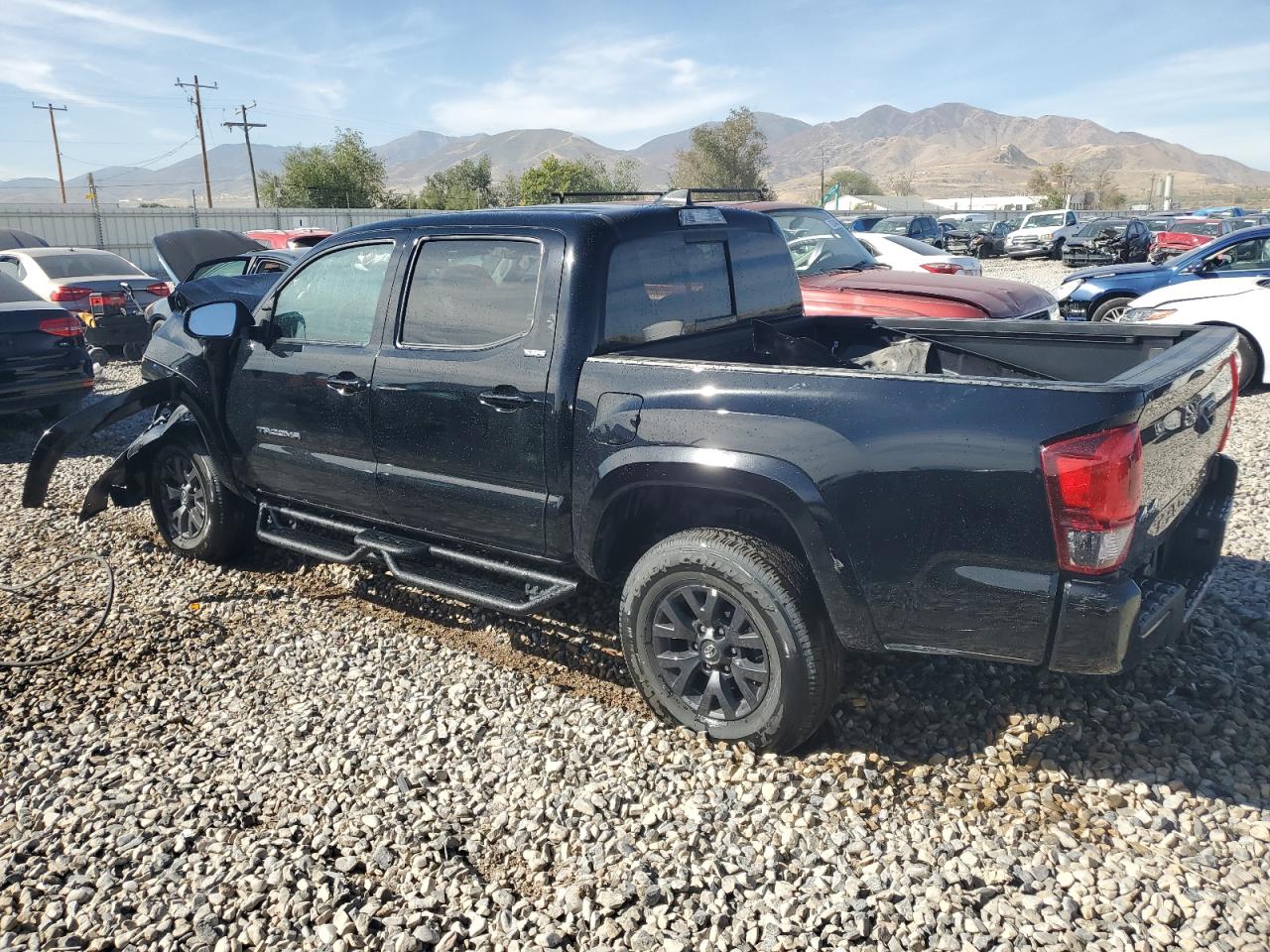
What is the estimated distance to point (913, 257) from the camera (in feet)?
41.3

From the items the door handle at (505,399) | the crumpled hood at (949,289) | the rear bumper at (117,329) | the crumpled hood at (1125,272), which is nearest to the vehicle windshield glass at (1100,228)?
the crumpled hood at (1125,272)

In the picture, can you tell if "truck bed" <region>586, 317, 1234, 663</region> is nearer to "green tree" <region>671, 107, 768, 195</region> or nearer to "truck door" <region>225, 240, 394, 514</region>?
"truck door" <region>225, 240, 394, 514</region>

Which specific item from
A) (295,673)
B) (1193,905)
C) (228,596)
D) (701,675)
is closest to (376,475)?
(295,673)

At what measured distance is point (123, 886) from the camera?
9.45ft

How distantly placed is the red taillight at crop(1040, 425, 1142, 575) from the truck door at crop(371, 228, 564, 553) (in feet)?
5.95

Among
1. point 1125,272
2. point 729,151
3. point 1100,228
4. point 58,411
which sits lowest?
point 58,411

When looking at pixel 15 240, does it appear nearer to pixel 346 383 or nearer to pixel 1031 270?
pixel 346 383

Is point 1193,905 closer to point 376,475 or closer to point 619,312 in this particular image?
point 619,312

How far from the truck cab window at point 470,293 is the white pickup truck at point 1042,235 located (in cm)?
3249

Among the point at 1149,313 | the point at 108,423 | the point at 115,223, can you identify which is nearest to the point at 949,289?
the point at 1149,313

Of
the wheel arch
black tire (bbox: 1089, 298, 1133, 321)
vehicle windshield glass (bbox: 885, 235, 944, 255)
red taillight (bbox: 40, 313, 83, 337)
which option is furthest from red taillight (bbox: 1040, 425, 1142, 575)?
vehicle windshield glass (bbox: 885, 235, 944, 255)

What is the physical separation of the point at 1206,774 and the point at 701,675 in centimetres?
176

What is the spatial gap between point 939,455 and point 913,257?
10612 mm

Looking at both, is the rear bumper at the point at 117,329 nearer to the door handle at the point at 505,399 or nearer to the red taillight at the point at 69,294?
the red taillight at the point at 69,294
